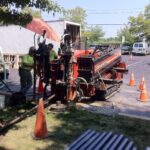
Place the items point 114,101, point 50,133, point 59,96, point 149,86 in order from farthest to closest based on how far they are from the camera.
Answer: point 149,86 → point 114,101 → point 59,96 → point 50,133

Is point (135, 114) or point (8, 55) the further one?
point (8, 55)

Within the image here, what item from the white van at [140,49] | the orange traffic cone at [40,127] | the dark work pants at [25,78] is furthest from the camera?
the white van at [140,49]

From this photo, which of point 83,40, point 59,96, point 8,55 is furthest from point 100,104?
point 8,55

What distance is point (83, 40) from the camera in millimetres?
11172

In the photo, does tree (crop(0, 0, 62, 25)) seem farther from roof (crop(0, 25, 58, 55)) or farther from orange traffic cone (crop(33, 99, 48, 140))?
roof (crop(0, 25, 58, 55))

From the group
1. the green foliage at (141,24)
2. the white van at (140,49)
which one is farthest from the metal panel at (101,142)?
the green foliage at (141,24)

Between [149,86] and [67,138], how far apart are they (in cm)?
782

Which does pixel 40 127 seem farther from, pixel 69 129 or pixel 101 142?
pixel 101 142

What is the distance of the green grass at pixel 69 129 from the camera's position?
659 cm

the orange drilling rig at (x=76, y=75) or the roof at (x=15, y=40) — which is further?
the roof at (x=15, y=40)

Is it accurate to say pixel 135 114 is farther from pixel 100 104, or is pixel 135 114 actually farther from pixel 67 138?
pixel 67 138

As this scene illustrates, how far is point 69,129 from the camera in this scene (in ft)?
24.6

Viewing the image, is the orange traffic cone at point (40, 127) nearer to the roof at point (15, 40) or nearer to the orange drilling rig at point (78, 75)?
the orange drilling rig at point (78, 75)

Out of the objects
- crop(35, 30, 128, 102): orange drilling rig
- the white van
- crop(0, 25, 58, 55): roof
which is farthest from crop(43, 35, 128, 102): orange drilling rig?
the white van
